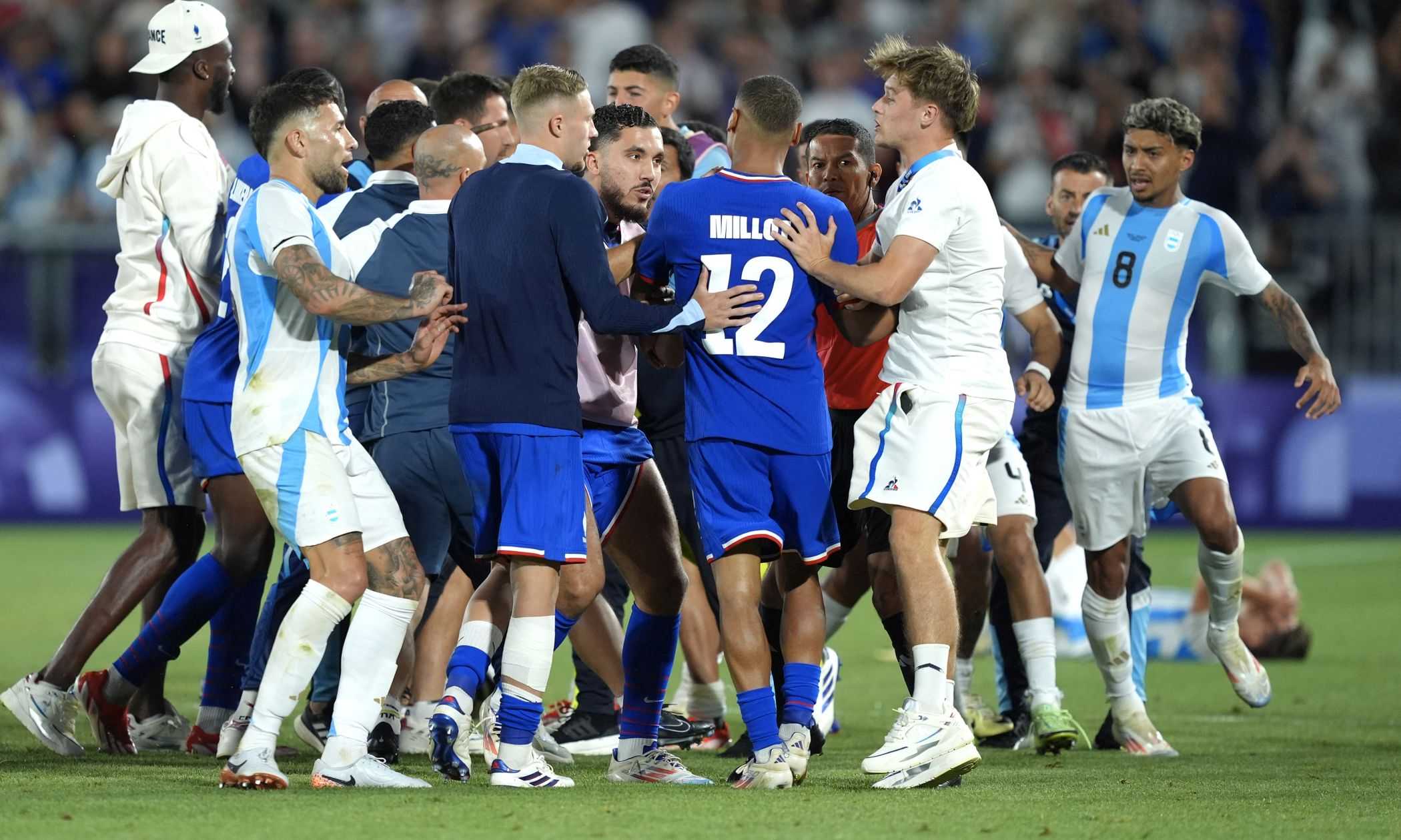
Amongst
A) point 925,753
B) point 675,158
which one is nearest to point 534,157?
point 675,158

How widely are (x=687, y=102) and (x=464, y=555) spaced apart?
11902mm

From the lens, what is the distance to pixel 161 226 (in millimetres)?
7586

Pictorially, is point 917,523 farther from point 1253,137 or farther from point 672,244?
point 1253,137

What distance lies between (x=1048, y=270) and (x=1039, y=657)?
180 centimetres

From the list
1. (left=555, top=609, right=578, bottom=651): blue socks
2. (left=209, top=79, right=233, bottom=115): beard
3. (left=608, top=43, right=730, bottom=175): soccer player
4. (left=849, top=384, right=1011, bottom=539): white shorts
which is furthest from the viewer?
(left=608, top=43, right=730, bottom=175): soccer player

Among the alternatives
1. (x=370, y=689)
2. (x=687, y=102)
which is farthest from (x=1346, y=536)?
(x=370, y=689)

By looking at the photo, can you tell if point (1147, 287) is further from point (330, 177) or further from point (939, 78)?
point (330, 177)

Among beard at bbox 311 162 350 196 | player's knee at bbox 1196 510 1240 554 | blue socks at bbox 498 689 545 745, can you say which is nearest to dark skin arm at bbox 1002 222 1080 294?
player's knee at bbox 1196 510 1240 554

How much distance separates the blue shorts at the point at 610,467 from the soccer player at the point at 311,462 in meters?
0.78

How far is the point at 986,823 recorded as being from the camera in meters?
5.50

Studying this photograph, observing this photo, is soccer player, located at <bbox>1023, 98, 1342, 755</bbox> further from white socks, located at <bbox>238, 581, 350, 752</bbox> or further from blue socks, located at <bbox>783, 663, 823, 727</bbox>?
white socks, located at <bbox>238, 581, 350, 752</bbox>

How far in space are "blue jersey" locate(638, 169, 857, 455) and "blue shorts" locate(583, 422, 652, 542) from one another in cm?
48

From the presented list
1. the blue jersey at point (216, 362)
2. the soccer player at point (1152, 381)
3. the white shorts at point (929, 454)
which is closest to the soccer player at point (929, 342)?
the white shorts at point (929, 454)

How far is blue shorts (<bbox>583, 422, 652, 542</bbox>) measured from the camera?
6.79 metres
